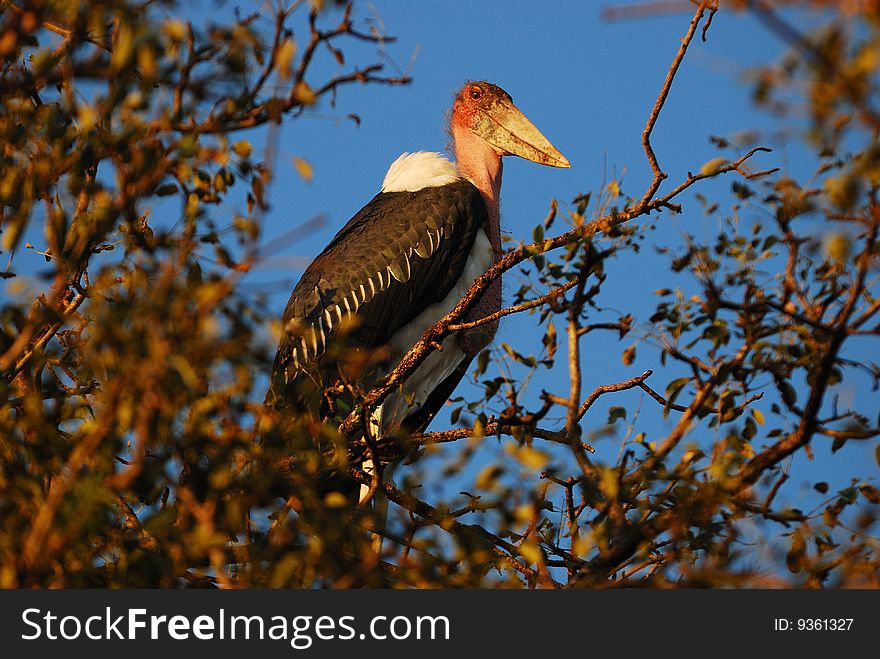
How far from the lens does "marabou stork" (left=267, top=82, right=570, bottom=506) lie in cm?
713

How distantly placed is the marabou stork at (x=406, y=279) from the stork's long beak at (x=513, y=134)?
0.93 ft

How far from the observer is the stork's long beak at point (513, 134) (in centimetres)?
864

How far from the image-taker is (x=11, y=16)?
11.9 ft

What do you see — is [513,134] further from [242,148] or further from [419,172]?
[242,148]

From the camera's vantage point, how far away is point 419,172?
805 cm

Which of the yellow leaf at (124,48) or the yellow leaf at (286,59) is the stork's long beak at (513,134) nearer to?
the yellow leaf at (286,59)

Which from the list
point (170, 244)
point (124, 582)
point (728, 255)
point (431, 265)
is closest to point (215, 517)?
point (124, 582)

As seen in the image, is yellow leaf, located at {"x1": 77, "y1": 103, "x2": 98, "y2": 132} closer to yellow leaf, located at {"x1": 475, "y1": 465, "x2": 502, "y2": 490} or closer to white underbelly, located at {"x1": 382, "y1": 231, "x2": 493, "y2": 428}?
yellow leaf, located at {"x1": 475, "y1": 465, "x2": 502, "y2": 490}

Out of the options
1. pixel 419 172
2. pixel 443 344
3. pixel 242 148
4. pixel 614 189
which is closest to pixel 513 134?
pixel 419 172

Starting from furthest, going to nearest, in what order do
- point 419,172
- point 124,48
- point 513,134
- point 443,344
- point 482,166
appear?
point 513,134, point 482,166, point 419,172, point 443,344, point 124,48

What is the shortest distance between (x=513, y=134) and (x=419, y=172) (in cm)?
108

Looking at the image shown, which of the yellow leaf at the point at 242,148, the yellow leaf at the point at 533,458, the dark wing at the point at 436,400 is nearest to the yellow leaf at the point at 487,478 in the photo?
the yellow leaf at the point at 533,458

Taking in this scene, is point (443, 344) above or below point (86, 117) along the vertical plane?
above

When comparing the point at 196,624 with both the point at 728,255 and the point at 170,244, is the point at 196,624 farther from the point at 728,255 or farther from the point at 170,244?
the point at 728,255
